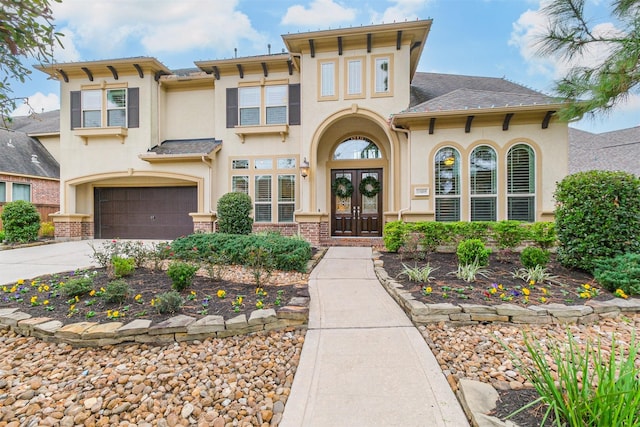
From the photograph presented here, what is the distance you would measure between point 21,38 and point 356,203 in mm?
8940

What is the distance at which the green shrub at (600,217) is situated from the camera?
15.0 feet

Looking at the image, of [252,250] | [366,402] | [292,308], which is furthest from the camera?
[252,250]

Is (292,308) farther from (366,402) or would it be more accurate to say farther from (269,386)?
(366,402)

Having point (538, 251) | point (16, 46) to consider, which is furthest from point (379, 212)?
point (16, 46)

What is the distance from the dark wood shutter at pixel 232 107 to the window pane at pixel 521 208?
29.1 ft

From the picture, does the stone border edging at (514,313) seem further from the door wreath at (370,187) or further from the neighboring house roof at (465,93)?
the door wreath at (370,187)

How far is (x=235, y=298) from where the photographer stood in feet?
12.4

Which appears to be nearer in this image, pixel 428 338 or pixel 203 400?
pixel 203 400

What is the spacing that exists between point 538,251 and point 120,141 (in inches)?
492

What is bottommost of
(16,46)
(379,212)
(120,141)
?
(379,212)

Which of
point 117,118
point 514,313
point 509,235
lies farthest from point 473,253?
point 117,118

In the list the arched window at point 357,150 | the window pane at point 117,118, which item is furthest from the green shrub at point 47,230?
the arched window at point 357,150

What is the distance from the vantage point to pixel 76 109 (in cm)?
1053

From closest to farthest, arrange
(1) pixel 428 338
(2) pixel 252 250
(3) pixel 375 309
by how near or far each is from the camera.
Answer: (1) pixel 428 338, (3) pixel 375 309, (2) pixel 252 250
